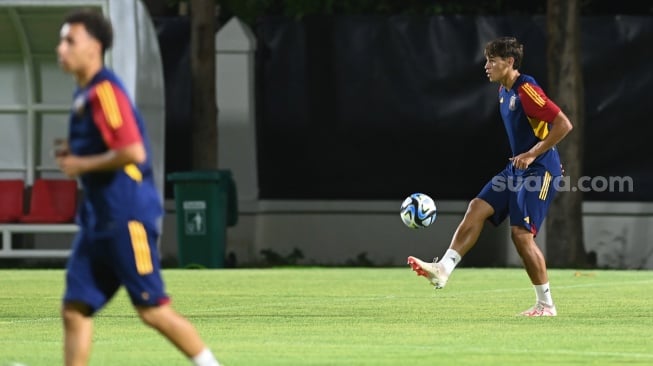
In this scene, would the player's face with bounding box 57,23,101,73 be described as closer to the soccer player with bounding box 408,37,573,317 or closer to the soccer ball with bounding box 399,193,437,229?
the soccer player with bounding box 408,37,573,317

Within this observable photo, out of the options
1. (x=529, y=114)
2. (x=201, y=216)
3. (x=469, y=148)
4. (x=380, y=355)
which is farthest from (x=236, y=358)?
(x=469, y=148)

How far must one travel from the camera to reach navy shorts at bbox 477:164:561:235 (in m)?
13.5

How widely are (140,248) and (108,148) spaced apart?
0.51 metres

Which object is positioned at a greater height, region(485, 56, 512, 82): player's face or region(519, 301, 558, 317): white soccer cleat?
region(485, 56, 512, 82): player's face

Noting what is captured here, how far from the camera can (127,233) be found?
8242 mm

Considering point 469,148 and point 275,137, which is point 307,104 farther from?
point 469,148

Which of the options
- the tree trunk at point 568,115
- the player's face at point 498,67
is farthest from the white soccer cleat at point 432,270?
the tree trunk at point 568,115

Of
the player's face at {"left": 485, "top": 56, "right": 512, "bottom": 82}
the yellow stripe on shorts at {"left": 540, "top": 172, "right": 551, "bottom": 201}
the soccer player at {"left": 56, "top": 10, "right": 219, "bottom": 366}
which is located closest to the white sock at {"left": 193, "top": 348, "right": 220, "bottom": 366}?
the soccer player at {"left": 56, "top": 10, "right": 219, "bottom": 366}

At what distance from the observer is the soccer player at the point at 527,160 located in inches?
527

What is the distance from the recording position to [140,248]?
27.0 ft

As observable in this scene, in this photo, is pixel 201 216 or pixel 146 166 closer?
pixel 146 166

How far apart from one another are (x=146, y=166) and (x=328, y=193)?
17129mm

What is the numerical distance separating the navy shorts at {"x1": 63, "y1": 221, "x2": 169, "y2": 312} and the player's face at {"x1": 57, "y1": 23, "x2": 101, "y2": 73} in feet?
2.70

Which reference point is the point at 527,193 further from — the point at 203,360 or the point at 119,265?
the point at 119,265
